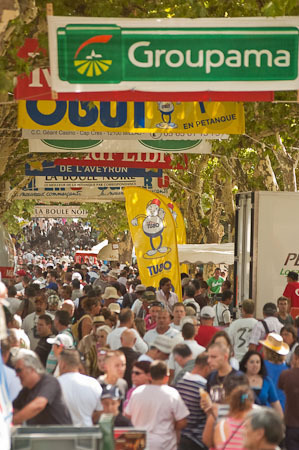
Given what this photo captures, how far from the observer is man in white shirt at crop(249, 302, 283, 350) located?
11.6 meters

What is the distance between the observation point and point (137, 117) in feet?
55.9

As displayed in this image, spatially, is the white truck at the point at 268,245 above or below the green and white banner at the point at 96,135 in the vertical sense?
below

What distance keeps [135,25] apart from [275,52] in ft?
5.17

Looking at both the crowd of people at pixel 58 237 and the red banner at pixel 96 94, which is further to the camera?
the crowd of people at pixel 58 237

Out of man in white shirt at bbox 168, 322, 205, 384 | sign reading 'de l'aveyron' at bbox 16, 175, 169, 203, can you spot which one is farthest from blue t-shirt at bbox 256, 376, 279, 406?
sign reading 'de l'aveyron' at bbox 16, 175, 169, 203

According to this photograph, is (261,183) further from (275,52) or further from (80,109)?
(275,52)

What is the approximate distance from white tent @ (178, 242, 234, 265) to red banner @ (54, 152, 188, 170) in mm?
2359

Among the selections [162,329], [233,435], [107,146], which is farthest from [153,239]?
[233,435]

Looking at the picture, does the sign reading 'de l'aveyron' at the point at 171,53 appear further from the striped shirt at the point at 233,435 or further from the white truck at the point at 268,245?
the white truck at the point at 268,245

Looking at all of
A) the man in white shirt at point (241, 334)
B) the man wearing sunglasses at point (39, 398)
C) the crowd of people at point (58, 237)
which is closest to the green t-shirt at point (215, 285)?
the man in white shirt at point (241, 334)

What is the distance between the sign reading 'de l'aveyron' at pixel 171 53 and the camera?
9828mm

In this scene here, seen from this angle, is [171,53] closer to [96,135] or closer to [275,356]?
[275,356]

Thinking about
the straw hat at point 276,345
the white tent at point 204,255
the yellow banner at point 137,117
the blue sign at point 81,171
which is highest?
the yellow banner at point 137,117

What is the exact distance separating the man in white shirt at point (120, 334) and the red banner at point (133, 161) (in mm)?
13398
